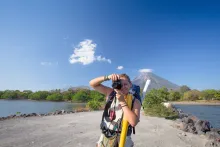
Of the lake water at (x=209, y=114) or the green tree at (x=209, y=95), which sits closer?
the lake water at (x=209, y=114)

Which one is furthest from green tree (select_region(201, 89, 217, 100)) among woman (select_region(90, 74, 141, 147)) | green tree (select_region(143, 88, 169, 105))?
woman (select_region(90, 74, 141, 147))

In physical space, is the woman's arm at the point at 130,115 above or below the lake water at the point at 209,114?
above

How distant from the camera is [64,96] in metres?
61.3

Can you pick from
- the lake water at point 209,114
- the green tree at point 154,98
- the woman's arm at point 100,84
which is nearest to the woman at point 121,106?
the woman's arm at point 100,84

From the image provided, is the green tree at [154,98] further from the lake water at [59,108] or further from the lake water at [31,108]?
the lake water at [31,108]

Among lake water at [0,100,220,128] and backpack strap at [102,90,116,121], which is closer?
backpack strap at [102,90,116,121]

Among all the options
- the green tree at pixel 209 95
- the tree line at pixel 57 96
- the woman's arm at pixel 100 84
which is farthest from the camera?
the green tree at pixel 209 95

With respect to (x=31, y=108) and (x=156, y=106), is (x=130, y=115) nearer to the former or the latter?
(x=156, y=106)

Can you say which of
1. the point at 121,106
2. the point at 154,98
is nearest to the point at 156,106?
the point at 154,98

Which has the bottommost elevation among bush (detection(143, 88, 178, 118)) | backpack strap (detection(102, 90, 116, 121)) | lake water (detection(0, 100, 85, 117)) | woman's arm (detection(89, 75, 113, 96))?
lake water (detection(0, 100, 85, 117))

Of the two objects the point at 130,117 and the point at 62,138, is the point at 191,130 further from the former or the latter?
the point at 130,117

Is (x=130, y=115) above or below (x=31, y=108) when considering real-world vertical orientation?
above

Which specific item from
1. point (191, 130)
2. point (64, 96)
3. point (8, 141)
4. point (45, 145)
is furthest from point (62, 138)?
point (64, 96)

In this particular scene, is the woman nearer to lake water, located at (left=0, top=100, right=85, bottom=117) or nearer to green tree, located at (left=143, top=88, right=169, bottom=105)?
green tree, located at (left=143, top=88, right=169, bottom=105)
